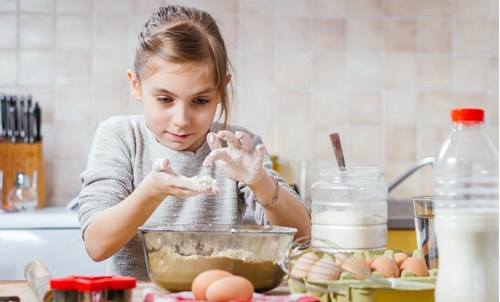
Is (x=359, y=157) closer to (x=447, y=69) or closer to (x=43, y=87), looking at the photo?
(x=447, y=69)

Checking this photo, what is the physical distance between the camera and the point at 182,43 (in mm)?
1649

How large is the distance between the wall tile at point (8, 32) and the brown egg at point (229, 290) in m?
2.33

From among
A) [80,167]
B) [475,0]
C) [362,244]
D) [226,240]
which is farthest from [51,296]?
[475,0]

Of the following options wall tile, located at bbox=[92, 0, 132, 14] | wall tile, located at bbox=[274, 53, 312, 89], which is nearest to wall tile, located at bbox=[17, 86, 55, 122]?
wall tile, located at bbox=[92, 0, 132, 14]

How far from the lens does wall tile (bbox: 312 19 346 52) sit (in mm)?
3262

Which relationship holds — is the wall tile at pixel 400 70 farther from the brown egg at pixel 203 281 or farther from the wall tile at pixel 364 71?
the brown egg at pixel 203 281

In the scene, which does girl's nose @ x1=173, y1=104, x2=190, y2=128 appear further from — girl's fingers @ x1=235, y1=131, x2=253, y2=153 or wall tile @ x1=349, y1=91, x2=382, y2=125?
wall tile @ x1=349, y1=91, x2=382, y2=125

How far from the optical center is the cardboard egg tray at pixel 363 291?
1141mm

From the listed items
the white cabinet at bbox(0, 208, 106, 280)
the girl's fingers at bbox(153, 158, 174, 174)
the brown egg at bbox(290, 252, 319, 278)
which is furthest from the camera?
the white cabinet at bbox(0, 208, 106, 280)

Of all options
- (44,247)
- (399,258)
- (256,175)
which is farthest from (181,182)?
(44,247)

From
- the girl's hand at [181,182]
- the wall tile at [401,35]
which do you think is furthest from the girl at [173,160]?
the wall tile at [401,35]

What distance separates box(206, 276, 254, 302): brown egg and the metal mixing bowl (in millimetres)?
132

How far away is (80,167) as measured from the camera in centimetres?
321

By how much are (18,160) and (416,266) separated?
6.92ft
